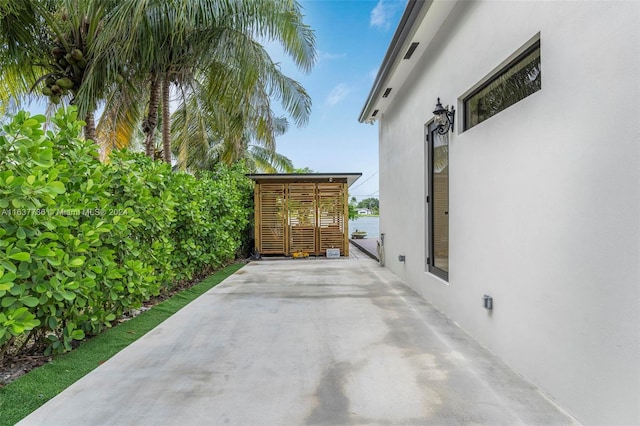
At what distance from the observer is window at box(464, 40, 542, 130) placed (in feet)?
9.64

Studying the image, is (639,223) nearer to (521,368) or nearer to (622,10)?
(622,10)

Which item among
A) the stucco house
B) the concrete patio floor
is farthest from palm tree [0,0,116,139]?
the stucco house

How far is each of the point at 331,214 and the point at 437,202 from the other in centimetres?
687

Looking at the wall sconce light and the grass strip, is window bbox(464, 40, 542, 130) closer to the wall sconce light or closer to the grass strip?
the wall sconce light

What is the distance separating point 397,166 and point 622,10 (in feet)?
18.9

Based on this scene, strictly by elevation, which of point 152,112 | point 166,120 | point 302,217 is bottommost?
point 302,217

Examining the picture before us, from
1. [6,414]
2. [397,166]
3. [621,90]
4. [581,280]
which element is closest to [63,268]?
[6,414]

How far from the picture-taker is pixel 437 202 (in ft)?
17.3

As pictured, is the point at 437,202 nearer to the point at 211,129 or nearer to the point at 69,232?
the point at 69,232

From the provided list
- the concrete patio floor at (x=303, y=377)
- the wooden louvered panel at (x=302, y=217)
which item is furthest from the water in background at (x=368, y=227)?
the concrete patio floor at (x=303, y=377)

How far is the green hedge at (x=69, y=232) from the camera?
2.68m

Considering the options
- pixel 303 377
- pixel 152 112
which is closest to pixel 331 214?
pixel 152 112

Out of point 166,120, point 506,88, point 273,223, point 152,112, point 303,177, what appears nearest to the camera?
point 506,88

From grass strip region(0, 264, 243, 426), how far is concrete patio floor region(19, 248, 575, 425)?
0.39 feet
